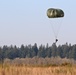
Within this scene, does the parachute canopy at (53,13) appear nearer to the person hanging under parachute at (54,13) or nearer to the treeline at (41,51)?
the person hanging under parachute at (54,13)

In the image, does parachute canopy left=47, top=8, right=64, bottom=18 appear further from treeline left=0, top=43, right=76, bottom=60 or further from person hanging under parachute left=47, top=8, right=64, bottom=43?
treeline left=0, top=43, right=76, bottom=60

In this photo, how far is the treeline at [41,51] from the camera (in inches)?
4099

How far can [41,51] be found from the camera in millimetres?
111625

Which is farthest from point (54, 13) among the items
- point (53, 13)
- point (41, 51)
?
point (41, 51)

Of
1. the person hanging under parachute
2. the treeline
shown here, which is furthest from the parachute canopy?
the treeline

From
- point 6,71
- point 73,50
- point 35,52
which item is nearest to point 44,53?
point 35,52

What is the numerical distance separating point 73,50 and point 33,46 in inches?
736

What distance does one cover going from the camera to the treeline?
104125mm

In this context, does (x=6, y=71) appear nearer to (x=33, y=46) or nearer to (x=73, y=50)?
(x=73, y=50)

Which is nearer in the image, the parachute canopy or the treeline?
the parachute canopy

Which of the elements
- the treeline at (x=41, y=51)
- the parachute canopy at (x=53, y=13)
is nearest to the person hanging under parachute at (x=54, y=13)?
the parachute canopy at (x=53, y=13)

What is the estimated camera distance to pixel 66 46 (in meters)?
112

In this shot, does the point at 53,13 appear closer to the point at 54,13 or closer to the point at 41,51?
the point at 54,13

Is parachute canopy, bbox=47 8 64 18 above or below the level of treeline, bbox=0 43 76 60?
above
